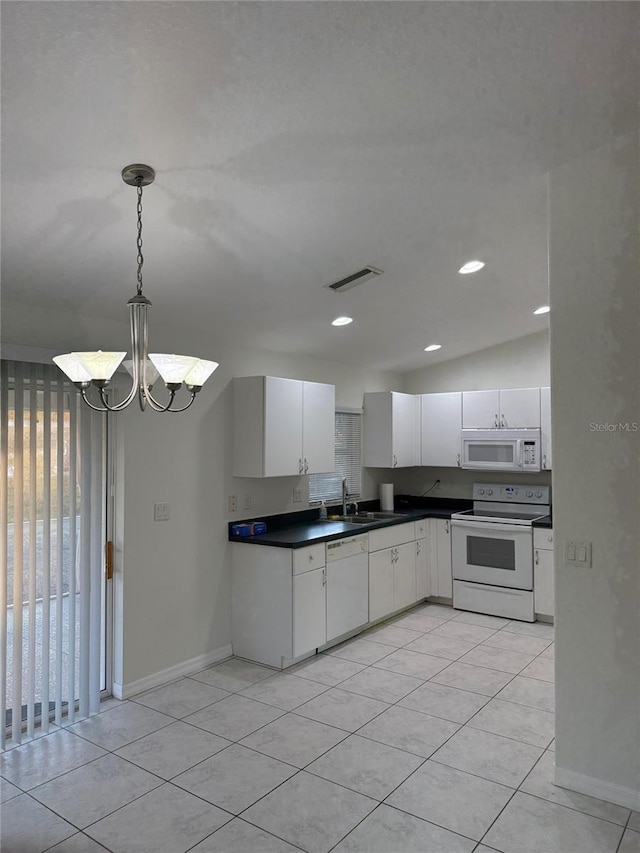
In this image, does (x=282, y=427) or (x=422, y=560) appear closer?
(x=282, y=427)

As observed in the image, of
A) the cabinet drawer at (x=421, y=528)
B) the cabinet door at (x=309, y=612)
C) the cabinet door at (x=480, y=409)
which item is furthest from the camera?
the cabinet door at (x=480, y=409)

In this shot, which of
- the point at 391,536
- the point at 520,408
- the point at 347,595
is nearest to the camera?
the point at 347,595

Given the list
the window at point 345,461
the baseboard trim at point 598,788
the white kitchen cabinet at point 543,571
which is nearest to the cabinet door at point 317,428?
the window at point 345,461

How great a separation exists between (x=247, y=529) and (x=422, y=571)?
2123 mm

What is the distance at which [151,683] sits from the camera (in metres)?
3.80

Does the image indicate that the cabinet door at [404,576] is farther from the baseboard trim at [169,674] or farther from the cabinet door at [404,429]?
the baseboard trim at [169,674]

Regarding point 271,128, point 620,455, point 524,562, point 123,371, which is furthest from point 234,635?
point 271,128

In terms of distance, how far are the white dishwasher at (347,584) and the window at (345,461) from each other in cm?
83

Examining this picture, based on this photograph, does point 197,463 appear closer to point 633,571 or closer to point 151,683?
point 151,683

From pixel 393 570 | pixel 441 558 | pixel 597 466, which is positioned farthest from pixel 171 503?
pixel 441 558

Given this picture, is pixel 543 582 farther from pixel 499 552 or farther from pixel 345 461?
pixel 345 461

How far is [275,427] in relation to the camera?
4.36 meters

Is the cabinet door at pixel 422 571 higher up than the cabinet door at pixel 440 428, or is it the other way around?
the cabinet door at pixel 440 428

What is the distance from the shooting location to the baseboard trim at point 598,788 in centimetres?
252
